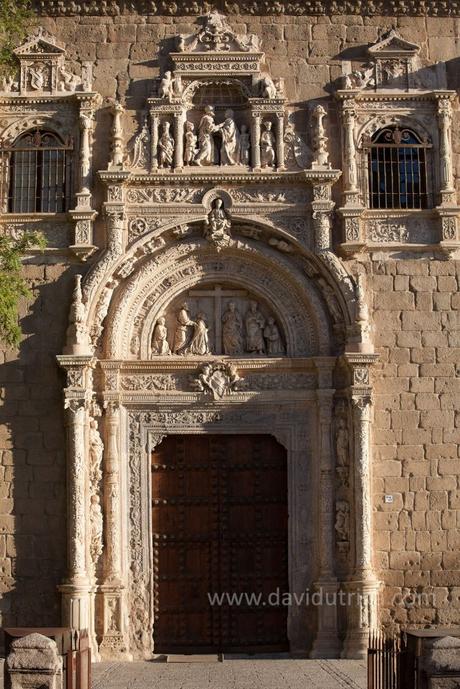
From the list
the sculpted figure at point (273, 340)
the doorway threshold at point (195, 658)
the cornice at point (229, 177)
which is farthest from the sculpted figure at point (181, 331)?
the doorway threshold at point (195, 658)

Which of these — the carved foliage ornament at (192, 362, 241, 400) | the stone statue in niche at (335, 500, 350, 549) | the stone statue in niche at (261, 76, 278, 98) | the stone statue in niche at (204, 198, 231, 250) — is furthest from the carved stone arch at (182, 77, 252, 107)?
the stone statue in niche at (335, 500, 350, 549)

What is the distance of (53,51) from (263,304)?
4.10m

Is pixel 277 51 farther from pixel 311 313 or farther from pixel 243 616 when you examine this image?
pixel 243 616

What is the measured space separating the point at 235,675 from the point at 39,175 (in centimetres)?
639

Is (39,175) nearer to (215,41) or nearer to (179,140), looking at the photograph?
(179,140)

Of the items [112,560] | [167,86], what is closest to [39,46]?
[167,86]

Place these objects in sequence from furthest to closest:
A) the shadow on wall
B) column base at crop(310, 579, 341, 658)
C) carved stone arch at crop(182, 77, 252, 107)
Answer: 1. carved stone arch at crop(182, 77, 252, 107)
2. the shadow on wall
3. column base at crop(310, 579, 341, 658)

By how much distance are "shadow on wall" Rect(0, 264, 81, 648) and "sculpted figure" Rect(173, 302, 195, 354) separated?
1.38m

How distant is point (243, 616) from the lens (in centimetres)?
1258

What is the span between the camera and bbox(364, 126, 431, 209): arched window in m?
13.0

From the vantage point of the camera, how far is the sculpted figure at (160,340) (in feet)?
42.5

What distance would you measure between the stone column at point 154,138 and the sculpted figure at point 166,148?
0.21ft

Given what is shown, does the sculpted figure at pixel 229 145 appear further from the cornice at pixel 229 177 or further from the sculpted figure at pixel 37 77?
the sculpted figure at pixel 37 77

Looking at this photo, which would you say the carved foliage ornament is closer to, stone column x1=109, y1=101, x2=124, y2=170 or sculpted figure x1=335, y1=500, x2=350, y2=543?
sculpted figure x1=335, y1=500, x2=350, y2=543
